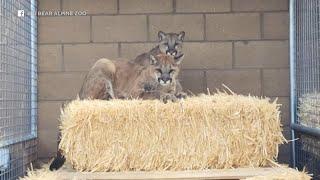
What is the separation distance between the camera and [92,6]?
4895 mm

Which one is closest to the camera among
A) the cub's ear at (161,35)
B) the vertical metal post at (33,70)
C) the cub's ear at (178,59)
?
the cub's ear at (178,59)

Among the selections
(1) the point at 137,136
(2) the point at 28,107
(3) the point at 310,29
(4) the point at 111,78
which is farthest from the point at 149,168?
(3) the point at 310,29

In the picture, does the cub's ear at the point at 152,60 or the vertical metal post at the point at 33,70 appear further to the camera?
the vertical metal post at the point at 33,70

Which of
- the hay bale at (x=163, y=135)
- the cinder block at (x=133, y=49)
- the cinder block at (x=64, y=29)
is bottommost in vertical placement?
the hay bale at (x=163, y=135)

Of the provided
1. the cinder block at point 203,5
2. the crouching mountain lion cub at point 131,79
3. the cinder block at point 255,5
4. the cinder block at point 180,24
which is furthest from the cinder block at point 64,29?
the cinder block at point 255,5

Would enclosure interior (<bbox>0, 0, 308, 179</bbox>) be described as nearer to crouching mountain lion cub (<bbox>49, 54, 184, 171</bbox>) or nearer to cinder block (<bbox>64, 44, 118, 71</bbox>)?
cinder block (<bbox>64, 44, 118, 71</bbox>)

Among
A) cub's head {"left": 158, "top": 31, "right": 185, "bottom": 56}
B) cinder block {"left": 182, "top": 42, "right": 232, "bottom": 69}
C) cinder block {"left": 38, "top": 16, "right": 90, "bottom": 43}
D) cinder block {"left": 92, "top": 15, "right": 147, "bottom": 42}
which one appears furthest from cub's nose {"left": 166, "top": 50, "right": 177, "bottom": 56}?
cinder block {"left": 38, "top": 16, "right": 90, "bottom": 43}

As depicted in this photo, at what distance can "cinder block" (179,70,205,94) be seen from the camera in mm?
4863

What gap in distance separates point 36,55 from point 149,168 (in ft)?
5.65

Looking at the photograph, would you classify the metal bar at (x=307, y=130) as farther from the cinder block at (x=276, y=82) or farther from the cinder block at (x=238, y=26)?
the cinder block at (x=238, y=26)

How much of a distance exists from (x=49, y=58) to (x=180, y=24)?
121 cm

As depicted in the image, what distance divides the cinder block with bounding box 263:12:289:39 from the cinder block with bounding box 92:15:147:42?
3.55ft

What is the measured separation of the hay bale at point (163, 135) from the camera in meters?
3.74

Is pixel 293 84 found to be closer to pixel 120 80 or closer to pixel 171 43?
pixel 171 43
